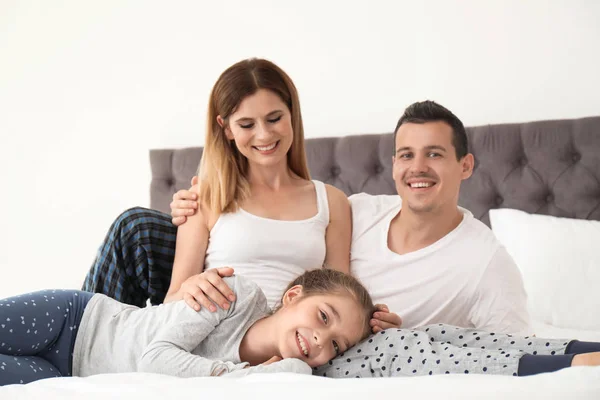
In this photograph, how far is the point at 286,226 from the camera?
6.86ft

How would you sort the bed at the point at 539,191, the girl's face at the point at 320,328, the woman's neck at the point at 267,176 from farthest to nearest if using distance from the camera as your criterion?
the bed at the point at 539,191 → the woman's neck at the point at 267,176 → the girl's face at the point at 320,328

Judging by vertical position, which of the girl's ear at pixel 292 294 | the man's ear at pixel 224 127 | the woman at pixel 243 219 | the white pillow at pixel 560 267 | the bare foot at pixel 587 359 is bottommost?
the white pillow at pixel 560 267

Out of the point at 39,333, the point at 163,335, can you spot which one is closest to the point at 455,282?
the point at 163,335

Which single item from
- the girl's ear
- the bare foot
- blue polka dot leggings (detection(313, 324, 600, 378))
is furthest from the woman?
the bare foot

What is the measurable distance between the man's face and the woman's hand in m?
0.59

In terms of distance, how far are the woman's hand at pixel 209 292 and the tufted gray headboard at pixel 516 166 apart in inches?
49.8

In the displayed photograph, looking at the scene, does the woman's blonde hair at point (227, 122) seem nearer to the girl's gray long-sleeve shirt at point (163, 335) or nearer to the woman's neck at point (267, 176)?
the woman's neck at point (267, 176)

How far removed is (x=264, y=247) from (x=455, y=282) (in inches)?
22.5

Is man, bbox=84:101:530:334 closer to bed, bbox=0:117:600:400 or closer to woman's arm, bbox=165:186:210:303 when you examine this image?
woman's arm, bbox=165:186:210:303

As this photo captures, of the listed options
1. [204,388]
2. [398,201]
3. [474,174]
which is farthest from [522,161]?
[204,388]

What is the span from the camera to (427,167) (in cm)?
197

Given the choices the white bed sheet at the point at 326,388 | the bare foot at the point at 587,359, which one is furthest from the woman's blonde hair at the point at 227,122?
the bare foot at the point at 587,359

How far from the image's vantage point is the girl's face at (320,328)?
1.53 meters

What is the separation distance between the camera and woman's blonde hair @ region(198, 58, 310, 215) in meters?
2.07
